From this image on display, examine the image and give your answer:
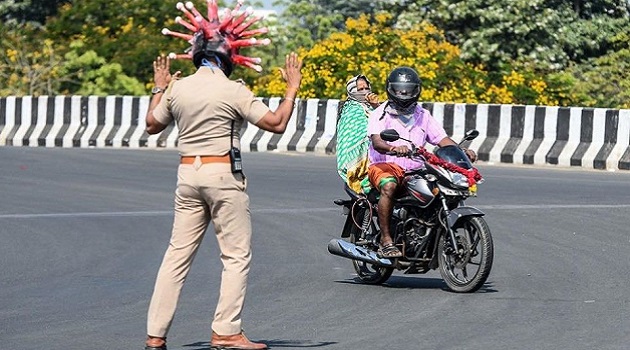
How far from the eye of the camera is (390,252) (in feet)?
39.1

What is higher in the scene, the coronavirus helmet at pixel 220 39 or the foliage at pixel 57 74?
the coronavirus helmet at pixel 220 39

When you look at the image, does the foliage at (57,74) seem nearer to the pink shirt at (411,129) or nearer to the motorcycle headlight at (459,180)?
the pink shirt at (411,129)

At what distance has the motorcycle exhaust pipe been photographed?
39.2 ft

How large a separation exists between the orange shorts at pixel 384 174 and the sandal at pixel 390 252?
0.42 metres

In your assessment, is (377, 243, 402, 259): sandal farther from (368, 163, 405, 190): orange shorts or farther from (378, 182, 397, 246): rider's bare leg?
(368, 163, 405, 190): orange shorts

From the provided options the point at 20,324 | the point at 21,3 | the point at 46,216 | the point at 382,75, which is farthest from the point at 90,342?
the point at 21,3

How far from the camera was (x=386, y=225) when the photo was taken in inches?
471

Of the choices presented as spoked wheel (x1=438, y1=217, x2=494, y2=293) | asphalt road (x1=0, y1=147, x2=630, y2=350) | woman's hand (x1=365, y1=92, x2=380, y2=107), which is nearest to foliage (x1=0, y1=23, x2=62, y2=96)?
asphalt road (x1=0, y1=147, x2=630, y2=350)

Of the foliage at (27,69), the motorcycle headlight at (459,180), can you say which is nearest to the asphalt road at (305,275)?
the motorcycle headlight at (459,180)

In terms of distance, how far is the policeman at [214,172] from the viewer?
28.1ft

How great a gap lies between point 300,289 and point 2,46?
25.6 m

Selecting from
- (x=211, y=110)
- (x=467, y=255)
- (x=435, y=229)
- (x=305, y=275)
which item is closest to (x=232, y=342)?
(x=211, y=110)

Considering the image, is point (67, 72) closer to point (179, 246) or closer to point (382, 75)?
point (382, 75)

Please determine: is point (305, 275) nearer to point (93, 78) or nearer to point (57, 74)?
point (57, 74)
